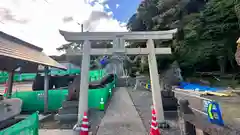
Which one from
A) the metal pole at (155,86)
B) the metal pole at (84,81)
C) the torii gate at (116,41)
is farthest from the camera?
the torii gate at (116,41)

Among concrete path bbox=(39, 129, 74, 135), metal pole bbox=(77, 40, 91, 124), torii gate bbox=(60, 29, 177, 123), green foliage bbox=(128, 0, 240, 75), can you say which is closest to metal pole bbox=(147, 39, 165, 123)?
torii gate bbox=(60, 29, 177, 123)

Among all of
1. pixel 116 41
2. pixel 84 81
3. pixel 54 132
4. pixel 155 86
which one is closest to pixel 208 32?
pixel 155 86

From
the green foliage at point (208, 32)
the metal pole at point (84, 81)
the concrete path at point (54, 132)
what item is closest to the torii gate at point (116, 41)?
the metal pole at point (84, 81)

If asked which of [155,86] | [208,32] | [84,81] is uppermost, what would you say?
[208,32]

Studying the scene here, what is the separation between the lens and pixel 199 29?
16156 millimetres

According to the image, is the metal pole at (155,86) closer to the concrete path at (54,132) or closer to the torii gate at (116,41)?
the torii gate at (116,41)

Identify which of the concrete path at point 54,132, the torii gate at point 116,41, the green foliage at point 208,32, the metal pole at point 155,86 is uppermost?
the green foliage at point 208,32

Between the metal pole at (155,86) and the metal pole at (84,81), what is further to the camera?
the metal pole at (84,81)

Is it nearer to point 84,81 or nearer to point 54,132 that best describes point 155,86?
point 84,81

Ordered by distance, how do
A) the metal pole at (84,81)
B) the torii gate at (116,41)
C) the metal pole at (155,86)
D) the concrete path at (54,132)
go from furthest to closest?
1. the torii gate at (116,41)
2. the metal pole at (84,81)
3. the metal pole at (155,86)
4. the concrete path at (54,132)

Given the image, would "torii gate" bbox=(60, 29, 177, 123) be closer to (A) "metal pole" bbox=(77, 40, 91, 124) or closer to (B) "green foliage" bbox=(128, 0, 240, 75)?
(A) "metal pole" bbox=(77, 40, 91, 124)

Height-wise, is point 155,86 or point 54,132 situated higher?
point 155,86

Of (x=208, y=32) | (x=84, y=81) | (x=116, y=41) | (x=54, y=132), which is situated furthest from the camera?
(x=208, y=32)

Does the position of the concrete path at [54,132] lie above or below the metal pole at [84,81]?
below
